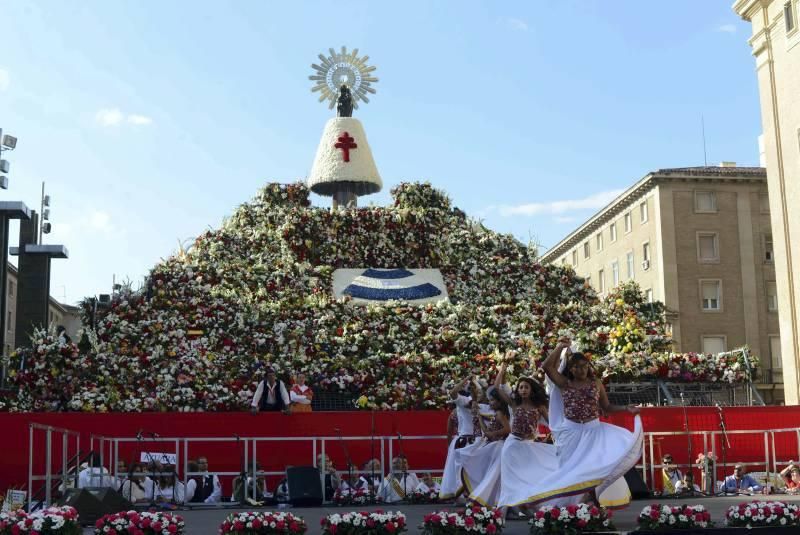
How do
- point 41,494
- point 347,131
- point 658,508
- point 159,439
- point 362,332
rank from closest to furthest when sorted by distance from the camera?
1. point 658,508
2. point 41,494
3. point 159,439
4. point 362,332
5. point 347,131

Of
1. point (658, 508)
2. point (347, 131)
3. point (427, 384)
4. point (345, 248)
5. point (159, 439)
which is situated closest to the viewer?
point (658, 508)

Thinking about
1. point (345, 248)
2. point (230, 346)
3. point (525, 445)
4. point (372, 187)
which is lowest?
point (525, 445)

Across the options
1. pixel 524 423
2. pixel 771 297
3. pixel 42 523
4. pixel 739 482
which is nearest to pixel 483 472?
pixel 524 423

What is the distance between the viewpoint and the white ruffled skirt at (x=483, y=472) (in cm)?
1406

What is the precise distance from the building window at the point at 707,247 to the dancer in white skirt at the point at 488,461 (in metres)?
47.7

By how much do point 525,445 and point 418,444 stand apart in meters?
7.50

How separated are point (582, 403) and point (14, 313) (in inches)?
2535

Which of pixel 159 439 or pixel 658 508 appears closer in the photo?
pixel 658 508

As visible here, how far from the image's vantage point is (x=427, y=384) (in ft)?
82.6

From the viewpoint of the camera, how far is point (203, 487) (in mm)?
18891

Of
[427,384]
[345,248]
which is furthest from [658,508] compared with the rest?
[345,248]

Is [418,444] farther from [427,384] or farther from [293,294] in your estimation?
[293,294]

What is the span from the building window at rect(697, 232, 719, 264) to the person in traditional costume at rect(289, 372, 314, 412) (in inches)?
1687

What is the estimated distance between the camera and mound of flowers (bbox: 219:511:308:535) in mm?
10680
